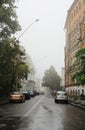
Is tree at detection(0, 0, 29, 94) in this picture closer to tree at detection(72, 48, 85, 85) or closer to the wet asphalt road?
tree at detection(72, 48, 85, 85)

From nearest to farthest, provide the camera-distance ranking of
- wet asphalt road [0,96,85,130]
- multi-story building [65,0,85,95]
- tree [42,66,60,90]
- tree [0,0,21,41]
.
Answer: wet asphalt road [0,96,85,130]
tree [0,0,21,41]
multi-story building [65,0,85,95]
tree [42,66,60,90]

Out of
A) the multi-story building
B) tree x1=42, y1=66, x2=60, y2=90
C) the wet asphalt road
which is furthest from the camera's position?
tree x1=42, y1=66, x2=60, y2=90

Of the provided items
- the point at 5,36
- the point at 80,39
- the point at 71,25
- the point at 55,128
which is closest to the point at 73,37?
the point at 71,25

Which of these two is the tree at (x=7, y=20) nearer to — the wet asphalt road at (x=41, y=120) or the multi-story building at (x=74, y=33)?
the wet asphalt road at (x=41, y=120)

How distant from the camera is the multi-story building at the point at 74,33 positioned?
74.0m

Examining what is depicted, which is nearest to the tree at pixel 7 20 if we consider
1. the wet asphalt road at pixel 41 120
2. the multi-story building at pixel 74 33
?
the wet asphalt road at pixel 41 120

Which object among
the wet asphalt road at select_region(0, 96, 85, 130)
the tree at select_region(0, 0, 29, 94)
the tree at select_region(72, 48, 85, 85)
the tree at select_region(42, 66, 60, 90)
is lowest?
the wet asphalt road at select_region(0, 96, 85, 130)

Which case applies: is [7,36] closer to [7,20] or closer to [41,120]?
[7,20]

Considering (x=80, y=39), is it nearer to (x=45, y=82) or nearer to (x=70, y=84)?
(x=70, y=84)

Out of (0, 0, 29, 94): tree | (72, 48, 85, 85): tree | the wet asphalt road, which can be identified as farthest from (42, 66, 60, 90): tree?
the wet asphalt road

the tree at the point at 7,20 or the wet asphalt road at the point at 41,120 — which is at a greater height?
the tree at the point at 7,20

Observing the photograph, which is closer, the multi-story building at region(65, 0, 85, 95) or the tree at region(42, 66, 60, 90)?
the multi-story building at region(65, 0, 85, 95)

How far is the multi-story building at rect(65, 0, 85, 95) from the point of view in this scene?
243 ft

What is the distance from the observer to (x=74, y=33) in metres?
82.8
